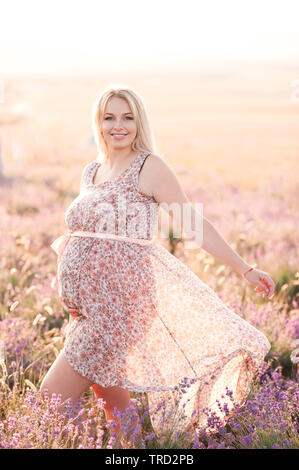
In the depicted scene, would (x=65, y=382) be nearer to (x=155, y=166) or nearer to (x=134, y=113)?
(x=155, y=166)

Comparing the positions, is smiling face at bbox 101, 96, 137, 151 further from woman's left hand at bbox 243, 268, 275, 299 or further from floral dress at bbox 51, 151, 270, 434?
woman's left hand at bbox 243, 268, 275, 299

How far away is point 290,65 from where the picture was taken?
72.1 meters

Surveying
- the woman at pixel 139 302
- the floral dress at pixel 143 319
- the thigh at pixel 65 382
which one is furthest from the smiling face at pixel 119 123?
the thigh at pixel 65 382

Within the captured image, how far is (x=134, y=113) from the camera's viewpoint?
11.3 feet

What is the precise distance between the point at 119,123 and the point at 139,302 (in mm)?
1051

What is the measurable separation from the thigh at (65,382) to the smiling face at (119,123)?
1308mm

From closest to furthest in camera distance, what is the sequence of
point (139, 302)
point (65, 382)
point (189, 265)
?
point (65, 382) < point (139, 302) < point (189, 265)

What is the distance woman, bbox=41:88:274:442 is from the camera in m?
3.30

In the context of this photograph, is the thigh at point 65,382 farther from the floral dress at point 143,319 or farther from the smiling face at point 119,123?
the smiling face at point 119,123

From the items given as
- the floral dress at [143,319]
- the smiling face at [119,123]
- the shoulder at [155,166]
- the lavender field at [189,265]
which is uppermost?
the smiling face at [119,123]

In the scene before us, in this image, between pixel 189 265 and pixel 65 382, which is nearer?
pixel 65 382

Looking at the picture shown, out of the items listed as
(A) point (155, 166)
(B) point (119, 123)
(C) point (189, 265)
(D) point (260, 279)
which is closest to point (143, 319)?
(D) point (260, 279)

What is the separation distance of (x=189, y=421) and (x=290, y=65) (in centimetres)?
7407

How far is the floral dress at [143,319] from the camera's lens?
3307 mm
